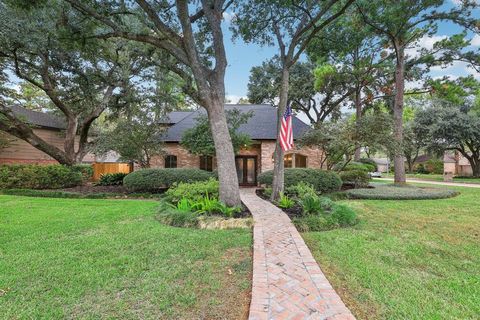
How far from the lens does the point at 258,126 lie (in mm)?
16953

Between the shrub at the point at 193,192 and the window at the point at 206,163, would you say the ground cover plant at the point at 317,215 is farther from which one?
the window at the point at 206,163

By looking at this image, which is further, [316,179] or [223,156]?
[316,179]

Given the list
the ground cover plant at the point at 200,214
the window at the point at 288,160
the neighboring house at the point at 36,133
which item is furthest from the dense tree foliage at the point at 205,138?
the neighboring house at the point at 36,133

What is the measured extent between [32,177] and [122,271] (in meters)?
12.6

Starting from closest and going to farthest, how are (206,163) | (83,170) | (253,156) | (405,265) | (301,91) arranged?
1. (405,265)
2. (83,170)
3. (253,156)
4. (206,163)
5. (301,91)

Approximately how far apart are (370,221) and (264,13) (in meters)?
7.86

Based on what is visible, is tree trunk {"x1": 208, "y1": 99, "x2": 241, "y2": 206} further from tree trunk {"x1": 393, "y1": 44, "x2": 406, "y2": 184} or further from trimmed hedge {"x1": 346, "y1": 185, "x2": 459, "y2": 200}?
tree trunk {"x1": 393, "y1": 44, "x2": 406, "y2": 184}

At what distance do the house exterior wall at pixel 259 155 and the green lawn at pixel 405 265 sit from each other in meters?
9.24

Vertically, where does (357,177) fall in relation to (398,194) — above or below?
above

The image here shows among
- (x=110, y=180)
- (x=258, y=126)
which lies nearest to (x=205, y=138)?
(x=258, y=126)

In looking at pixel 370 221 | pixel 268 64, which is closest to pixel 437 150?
pixel 268 64

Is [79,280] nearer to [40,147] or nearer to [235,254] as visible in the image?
[235,254]

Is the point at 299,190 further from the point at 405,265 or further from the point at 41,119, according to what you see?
the point at 41,119

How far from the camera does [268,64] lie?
2520cm
